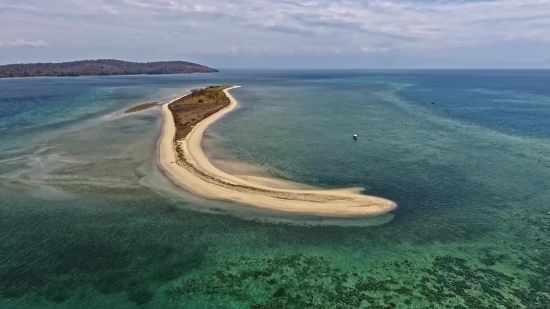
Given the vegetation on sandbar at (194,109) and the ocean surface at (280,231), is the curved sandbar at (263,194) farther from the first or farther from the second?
the vegetation on sandbar at (194,109)

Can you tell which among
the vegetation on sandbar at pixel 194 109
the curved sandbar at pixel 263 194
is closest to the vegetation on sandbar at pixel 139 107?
the vegetation on sandbar at pixel 194 109

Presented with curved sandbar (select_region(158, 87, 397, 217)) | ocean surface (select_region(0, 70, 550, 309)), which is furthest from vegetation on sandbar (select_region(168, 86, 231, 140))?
curved sandbar (select_region(158, 87, 397, 217))

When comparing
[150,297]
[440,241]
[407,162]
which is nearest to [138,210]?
[150,297]

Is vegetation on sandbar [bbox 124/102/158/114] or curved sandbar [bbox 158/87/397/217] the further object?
vegetation on sandbar [bbox 124/102/158/114]

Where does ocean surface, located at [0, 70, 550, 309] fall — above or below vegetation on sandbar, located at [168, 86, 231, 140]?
below

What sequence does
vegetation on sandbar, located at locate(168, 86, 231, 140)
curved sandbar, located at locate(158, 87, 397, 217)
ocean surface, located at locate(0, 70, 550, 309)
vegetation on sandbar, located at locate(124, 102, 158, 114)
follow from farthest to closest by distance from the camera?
vegetation on sandbar, located at locate(124, 102, 158, 114) < vegetation on sandbar, located at locate(168, 86, 231, 140) < curved sandbar, located at locate(158, 87, 397, 217) < ocean surface, located at locate(0, 70, 550, 309)

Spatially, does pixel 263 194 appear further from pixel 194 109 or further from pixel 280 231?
pixel 194 109

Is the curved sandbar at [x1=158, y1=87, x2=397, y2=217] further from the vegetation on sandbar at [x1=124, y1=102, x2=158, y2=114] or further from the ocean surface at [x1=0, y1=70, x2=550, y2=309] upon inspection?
the vegetation on sandbar at [x1=124, y1=102, x2=158, y2=114]

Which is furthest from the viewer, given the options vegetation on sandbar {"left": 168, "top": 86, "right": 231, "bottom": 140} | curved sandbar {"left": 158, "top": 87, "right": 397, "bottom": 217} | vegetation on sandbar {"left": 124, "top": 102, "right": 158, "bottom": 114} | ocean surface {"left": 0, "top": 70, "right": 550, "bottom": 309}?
vegetation on sandbar {"left": 124, "top": 102, "right": 158, "bottom": 114}
